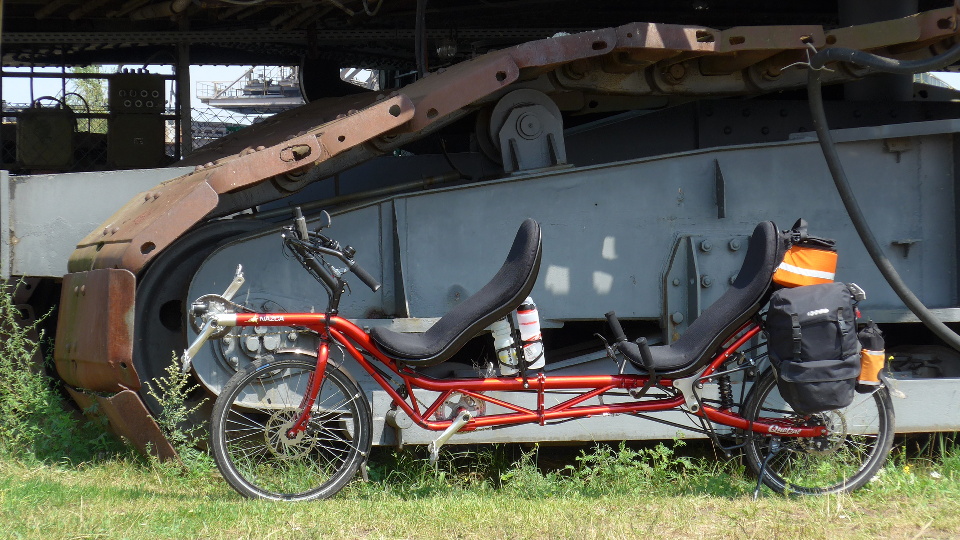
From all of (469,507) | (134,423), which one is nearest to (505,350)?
(469,507)

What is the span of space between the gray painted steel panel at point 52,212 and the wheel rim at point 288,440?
55.7 inches

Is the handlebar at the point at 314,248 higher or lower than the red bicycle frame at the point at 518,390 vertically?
higher

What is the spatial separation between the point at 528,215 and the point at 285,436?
178cm

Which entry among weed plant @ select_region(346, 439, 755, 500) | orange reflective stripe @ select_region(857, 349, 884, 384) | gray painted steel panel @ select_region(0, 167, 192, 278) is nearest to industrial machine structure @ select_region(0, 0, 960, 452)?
gray painted steel panel @ select_region(0, 167, 192, 278)

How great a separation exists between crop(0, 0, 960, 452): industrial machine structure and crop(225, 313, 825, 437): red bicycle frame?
0.36 m

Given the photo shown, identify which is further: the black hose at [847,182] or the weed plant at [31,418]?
the weed plant at [31,418]

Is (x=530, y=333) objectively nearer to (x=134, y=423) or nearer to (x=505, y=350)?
(x=505, y=350)

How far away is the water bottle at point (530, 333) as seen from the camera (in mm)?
4754

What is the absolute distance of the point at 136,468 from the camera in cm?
524

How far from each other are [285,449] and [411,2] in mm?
4730

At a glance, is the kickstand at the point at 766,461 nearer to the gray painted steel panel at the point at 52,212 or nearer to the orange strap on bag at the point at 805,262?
the orange strap on bag at the point at 805,262

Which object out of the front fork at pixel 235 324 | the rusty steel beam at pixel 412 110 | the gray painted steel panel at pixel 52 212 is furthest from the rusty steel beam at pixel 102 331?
the front fork at pixel 235 324

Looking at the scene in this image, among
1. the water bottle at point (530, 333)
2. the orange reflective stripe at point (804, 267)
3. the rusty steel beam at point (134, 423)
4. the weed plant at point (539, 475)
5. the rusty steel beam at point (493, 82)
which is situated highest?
the rusty steel beam at point (493, 82)

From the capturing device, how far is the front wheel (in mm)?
4766
